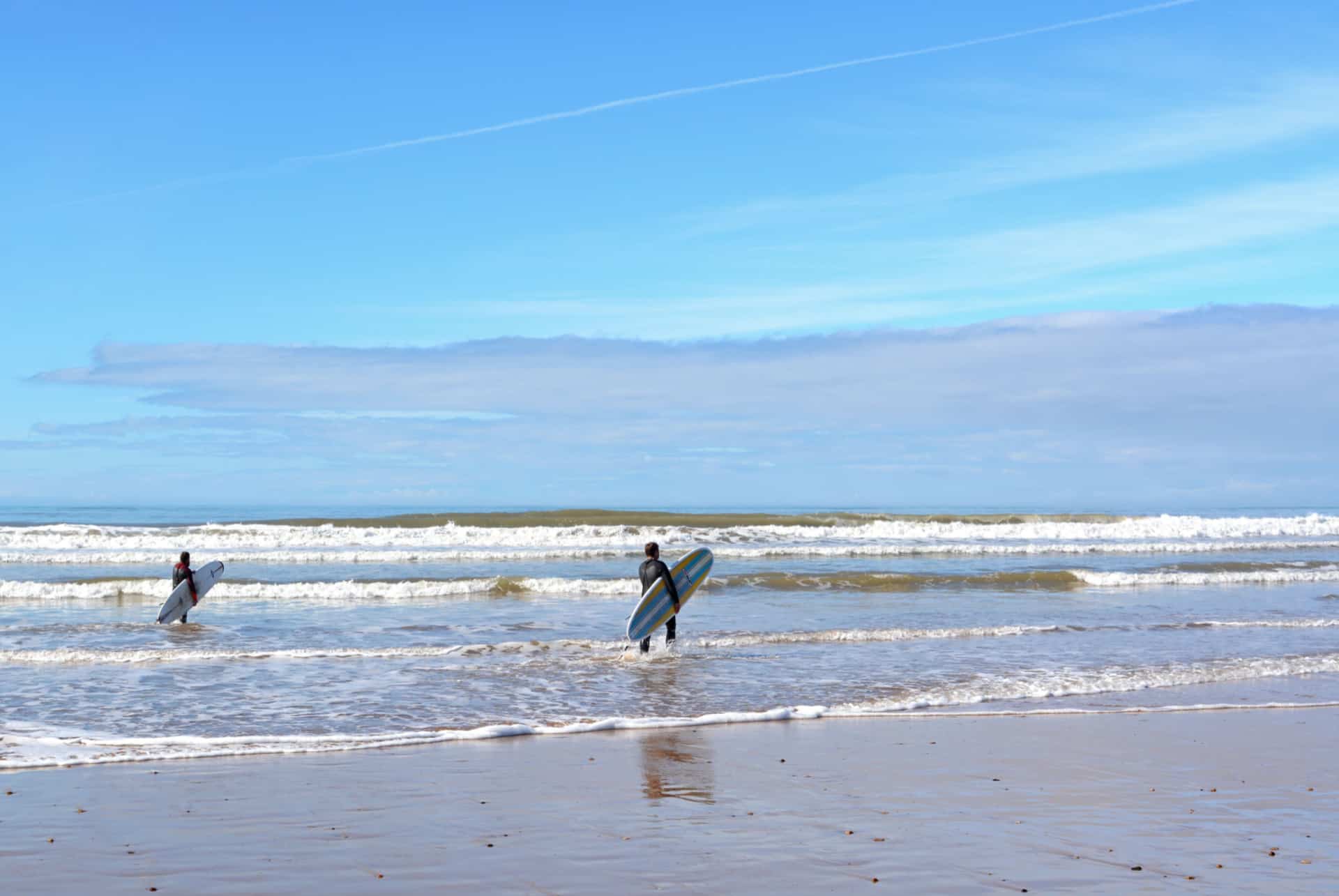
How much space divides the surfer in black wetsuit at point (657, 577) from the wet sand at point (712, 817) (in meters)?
5.78

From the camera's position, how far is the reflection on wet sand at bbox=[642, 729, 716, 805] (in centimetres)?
769

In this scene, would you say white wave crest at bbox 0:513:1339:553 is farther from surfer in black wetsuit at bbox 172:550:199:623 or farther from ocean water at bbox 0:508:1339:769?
surfer in black wetsuit at bbox 172:550:199:623

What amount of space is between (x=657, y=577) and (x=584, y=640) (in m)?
1.77

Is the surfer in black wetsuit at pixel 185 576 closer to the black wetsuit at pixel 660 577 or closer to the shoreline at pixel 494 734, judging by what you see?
the black wetsuit at pixel 660 577

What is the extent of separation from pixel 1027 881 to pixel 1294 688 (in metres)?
9.27

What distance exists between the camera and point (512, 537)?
128 ft

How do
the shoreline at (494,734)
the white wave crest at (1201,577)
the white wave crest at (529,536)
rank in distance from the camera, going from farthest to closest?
the white wave crest at (529,536) → the white wave crest at (1201,577) → the shoreline at (494,734)

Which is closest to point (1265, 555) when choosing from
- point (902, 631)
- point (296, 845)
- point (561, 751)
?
point (902, 631)

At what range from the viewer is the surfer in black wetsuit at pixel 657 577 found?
16.0m

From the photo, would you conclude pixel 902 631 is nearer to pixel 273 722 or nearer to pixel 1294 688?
pixel 1294 688

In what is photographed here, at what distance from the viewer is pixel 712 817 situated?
23.0 feet

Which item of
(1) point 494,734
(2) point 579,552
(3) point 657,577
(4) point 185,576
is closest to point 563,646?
(3) point 657,577

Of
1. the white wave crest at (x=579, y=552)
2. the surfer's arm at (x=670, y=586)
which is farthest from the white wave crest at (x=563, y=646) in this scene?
the white wave crest at (x=579, y=552)

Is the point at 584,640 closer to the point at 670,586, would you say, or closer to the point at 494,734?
the point at 670,586
